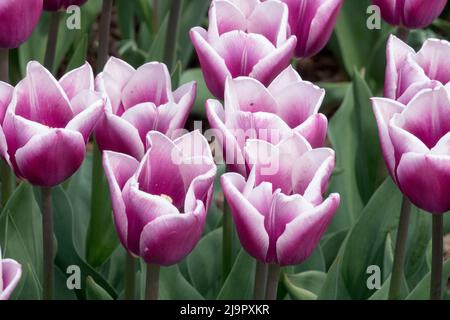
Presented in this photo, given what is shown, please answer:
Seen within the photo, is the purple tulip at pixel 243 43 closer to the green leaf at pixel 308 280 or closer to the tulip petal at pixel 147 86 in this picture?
the tulip petal at pixel 147 86

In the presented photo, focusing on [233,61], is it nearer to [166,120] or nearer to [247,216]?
[166,120]

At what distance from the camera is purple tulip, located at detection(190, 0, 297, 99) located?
115 cm

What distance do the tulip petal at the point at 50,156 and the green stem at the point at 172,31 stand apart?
20.5 inches

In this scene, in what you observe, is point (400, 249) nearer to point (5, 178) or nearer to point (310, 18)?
point (310, 18)

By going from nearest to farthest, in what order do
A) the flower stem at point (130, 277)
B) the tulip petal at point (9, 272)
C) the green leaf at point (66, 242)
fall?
the tulip petal at point (9, 272) < the flower stem at point (130, 277) < the green leaf at point (66, 242)

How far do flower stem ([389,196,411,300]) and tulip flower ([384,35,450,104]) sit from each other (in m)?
0.14

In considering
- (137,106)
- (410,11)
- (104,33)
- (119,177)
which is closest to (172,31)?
(104,33)

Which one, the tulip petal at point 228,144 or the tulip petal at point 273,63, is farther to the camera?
the tulip petal at point 273,63

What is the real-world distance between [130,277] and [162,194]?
0.87 feet

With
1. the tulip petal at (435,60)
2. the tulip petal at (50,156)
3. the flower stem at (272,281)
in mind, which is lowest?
the flower stem at (272,281)

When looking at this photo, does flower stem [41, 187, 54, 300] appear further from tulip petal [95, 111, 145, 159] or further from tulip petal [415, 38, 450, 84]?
tulip petal [415, 38, 450, 84]

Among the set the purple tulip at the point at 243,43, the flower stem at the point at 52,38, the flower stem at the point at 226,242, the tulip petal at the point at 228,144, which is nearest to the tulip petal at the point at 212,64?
the purple tulip at the point at 243,43

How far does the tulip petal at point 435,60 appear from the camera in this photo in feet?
3.75

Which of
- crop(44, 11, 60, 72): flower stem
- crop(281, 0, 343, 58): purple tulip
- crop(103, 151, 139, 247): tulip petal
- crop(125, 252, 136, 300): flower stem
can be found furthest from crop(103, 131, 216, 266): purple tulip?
crop(44, 11, 60, 72): flower stem
